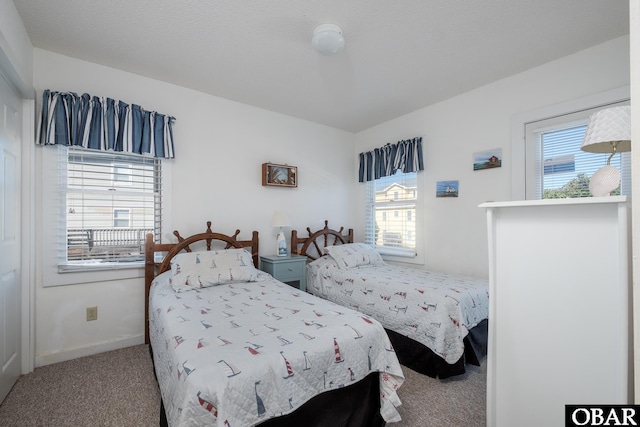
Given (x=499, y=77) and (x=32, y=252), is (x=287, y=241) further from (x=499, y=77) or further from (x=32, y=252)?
(x=499, y=77)

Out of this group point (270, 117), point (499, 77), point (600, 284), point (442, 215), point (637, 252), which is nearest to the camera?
point (637, 252)

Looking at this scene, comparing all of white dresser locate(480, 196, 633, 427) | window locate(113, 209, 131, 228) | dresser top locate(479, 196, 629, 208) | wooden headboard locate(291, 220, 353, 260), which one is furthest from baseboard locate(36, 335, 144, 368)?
dresser top locate(479, 196, 629, 208)

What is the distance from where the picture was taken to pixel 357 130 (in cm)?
436

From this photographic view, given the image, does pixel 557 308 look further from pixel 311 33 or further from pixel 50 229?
pixel 50 229

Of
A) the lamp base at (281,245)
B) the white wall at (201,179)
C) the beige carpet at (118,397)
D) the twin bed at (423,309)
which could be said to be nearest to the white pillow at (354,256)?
the twin bed at (423,309)

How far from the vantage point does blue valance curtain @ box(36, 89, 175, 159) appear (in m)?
2.28

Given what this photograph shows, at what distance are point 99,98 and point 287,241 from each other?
2.36 m

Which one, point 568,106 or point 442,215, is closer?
point 568,106

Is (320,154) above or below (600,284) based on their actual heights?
above

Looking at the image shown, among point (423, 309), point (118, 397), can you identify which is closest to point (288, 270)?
point (423, 309)

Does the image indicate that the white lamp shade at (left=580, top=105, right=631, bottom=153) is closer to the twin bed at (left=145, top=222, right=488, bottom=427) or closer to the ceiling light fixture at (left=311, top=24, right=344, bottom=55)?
the twin bed at (left=145, top=222, right=488, bottom=427)

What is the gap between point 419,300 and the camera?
2334 millimetres

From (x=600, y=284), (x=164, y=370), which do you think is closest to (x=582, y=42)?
(x=600, y=284)

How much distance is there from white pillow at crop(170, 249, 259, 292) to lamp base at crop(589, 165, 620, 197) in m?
2.36
